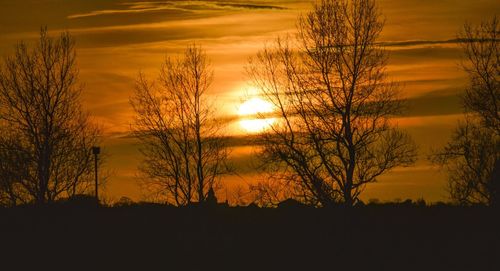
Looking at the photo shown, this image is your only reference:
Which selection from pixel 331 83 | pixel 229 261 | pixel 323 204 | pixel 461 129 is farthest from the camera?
pixel 461 129

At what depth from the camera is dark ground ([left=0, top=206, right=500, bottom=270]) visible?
4519 centimetres

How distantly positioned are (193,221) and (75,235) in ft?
14.2

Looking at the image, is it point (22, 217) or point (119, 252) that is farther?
point (22, 217)

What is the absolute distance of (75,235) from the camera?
49.8 m

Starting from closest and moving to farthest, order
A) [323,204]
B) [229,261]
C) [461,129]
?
[229,261], [323,204], [461,129]

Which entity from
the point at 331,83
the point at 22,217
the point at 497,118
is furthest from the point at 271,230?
the point at 497,118

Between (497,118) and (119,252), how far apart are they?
25.9 metres

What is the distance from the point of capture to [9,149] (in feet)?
233

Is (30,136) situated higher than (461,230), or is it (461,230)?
(30,136)

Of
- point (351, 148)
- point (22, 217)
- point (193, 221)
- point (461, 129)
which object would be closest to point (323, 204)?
point (351, 148)

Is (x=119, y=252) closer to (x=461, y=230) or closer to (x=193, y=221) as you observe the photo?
(x=193, y=221)

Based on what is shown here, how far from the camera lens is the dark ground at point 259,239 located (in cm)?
4519

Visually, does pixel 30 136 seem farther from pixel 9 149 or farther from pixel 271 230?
pixel 271 230

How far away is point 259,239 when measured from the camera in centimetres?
4781
